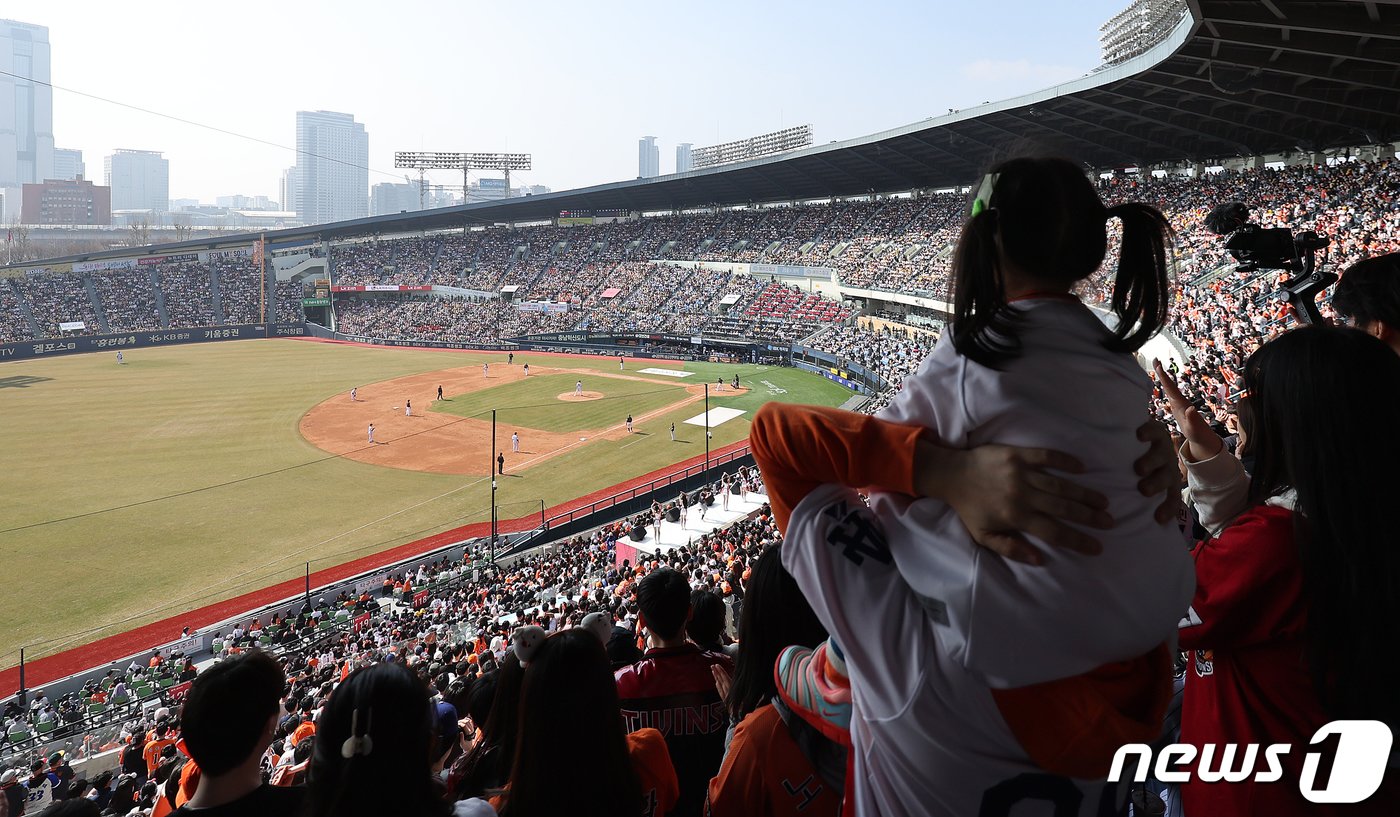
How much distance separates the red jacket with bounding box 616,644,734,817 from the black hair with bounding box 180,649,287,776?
4.54 feet

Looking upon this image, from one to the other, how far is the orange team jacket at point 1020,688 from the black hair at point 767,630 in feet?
4.12

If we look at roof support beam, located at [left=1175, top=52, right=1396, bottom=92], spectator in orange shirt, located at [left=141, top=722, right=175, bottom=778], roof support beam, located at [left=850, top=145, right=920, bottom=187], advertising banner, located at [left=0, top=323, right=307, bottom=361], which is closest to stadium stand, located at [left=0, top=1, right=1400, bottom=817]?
roof support beam, located at [left=1175, top=52, right=1396, bottom=92]

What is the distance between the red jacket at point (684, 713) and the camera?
3.33 meters

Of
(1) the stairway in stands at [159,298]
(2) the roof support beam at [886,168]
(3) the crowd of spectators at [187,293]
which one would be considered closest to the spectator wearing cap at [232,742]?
(2) the roof support beam at [886,168]

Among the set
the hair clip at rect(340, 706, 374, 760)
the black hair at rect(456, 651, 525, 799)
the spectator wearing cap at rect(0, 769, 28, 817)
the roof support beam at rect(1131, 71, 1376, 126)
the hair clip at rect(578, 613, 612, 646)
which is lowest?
the spectator wearing cap at rect(0, 769, 28, 817)

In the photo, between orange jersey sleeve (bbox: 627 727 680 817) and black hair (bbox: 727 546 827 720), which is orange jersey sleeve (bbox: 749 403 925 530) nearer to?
black hair (bbox: 727 546 827 720)

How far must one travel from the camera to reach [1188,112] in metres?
33.1

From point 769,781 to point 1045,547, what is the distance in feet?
4.57

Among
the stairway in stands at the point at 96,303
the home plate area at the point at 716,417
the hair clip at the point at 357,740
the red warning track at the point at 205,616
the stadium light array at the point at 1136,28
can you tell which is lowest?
the red warning track at the point at 205,616

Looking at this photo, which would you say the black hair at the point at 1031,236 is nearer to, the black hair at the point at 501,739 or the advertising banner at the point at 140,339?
the black hair at the point at 501,739

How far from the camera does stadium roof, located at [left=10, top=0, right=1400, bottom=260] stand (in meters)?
17.8

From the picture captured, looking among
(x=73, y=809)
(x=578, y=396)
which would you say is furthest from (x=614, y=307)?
(x=73, y=809)

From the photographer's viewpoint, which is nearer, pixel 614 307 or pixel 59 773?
pixel 59 773

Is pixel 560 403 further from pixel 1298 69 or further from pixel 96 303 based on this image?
pixel 96 303
